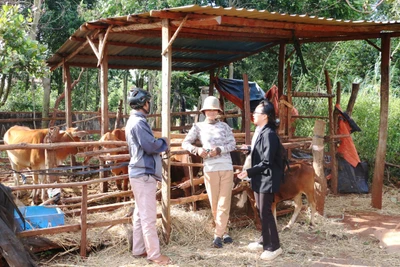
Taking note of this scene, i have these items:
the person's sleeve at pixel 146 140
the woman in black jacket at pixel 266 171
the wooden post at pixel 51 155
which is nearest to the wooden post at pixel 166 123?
the person's sleeve at pixel 146 140

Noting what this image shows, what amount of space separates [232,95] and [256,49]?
144cm

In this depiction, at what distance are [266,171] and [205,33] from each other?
2.87m

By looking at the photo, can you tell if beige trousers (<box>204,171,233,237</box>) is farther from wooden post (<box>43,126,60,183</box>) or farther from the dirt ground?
wooden post (<box>43,126,60,183</box>)

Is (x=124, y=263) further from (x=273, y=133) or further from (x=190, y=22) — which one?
(x=190, y=22)

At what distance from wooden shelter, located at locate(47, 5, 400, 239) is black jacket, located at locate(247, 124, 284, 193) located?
1204mm

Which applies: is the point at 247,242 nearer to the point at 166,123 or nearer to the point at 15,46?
the point at 166,123

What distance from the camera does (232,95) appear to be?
9.62 meters

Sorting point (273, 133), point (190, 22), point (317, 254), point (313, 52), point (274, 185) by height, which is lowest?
point (317, 254)

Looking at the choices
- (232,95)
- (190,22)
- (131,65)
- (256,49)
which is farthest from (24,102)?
(190,22)

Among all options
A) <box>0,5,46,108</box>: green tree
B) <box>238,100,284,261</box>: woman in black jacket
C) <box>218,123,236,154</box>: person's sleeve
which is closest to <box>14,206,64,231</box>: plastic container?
<box>0,5,46,108</box>: green tree

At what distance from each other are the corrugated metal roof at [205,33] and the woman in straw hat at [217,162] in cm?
115

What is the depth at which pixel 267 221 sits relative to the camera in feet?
14.9

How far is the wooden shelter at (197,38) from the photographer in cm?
493

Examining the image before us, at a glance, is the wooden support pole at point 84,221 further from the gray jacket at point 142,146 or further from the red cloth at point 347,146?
the red cloth at point 347,146
